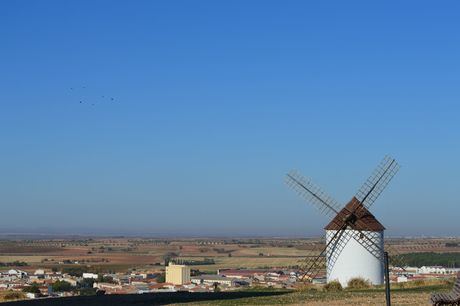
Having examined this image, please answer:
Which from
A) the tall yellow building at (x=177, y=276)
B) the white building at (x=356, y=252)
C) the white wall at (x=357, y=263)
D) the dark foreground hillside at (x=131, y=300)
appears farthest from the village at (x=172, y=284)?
the dark foreground hillside at (x=131, y=300)

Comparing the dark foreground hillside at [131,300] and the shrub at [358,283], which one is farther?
the shrub at [358,283]

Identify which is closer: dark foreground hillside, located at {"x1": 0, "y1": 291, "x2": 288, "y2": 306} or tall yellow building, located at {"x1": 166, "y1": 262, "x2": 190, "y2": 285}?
dark foreground hillside, located at {"x1": 0, "y1": 291, "x2": 288, "y2": 306}

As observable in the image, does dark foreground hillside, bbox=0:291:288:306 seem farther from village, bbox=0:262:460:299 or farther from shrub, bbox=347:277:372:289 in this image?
shrub, bbox=347:277:372:289

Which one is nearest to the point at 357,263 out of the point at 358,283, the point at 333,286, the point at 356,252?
the point at 356,252

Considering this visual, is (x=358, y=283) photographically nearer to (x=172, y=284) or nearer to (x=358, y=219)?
(x=358, y=219)

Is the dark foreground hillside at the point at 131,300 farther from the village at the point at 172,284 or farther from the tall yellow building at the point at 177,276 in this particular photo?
the tall yellow building at the point at 177,276

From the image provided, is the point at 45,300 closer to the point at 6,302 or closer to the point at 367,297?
the point at 6,302

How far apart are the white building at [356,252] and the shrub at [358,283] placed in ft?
0.69

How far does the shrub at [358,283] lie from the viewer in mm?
30994

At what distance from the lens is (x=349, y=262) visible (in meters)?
32.4

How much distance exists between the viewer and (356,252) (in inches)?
1270

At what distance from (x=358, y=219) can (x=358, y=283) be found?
9.58ft

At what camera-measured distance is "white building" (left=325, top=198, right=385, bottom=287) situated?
32125 millimetres

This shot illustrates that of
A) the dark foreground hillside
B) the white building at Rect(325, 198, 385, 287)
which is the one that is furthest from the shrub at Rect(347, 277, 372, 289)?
the dark foreground hillside
